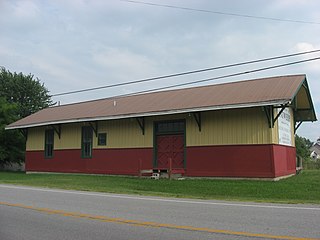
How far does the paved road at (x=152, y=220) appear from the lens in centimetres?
686

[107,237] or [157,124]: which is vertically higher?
[157,124]

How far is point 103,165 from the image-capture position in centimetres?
2456

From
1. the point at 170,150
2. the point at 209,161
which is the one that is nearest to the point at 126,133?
the point at 170,150

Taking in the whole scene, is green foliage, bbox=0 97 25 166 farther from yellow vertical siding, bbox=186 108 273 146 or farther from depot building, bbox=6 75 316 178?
yellow vertical siding, bbox=186 108 273 146

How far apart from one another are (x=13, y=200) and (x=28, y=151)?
19107 mm

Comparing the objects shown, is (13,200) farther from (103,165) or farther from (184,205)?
(103,165)

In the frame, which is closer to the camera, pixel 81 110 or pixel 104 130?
pixel 104 130

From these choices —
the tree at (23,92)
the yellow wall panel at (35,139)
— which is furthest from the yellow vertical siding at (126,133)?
the tree at (23,92)

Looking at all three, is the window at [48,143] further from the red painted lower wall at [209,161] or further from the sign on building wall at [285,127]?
the sign on building wall at [285,127]

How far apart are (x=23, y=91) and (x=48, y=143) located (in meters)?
21.7

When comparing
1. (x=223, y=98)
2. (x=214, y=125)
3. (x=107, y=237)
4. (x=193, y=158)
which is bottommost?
(x=107, y=237)

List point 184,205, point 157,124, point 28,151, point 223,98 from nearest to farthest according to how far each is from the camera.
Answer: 1. point 184,205
2. point 223,98
3. point 157,124
4. point 28,151

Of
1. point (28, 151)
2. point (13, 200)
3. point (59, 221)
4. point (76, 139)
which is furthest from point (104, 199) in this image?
point (28, 151)

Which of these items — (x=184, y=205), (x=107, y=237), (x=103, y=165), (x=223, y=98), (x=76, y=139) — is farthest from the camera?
(x=76, y=139)
